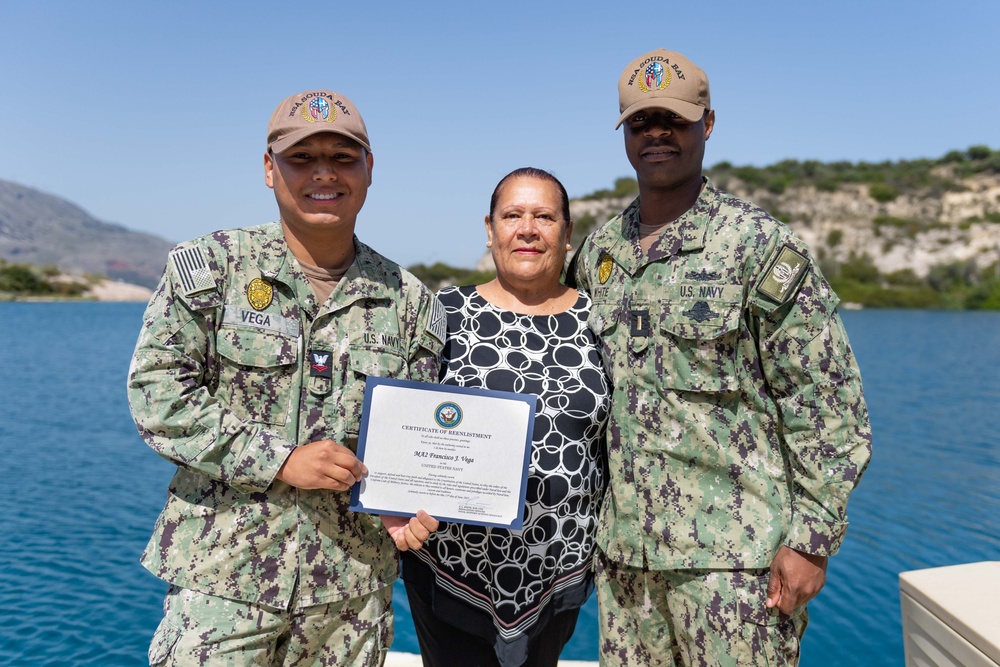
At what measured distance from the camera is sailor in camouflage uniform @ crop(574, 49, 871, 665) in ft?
7.46

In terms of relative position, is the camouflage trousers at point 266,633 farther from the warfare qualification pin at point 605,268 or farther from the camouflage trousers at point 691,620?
the warfare qualification pin at point 605,268

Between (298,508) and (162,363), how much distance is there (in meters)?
0.60

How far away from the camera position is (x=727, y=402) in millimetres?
2441

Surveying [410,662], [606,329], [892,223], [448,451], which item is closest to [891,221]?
[892,223]

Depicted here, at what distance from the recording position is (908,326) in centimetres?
4362

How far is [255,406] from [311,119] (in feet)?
2.97

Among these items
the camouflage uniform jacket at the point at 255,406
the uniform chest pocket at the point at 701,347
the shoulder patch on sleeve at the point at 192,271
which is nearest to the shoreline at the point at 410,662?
the camouflage uniform jacket at the point at 255,406

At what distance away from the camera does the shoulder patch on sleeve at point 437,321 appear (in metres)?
2.43

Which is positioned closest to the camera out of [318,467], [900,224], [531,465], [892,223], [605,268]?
[318,467]

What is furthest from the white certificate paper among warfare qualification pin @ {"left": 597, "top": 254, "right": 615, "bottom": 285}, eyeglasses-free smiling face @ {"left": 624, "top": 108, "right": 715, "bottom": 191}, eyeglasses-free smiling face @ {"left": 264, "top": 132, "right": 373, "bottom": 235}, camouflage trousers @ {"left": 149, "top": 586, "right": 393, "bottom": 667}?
A: eyeglasses-free smiling face @ {"left": 624, "top": 108, "right": 715, "bottom": 191}

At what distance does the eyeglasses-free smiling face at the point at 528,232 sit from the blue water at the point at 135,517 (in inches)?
190

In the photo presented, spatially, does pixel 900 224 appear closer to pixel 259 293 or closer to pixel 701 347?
pixel 701 347

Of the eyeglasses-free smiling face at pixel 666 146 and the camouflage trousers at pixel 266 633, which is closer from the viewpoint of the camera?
the camouflage trousers at pixel 266 633

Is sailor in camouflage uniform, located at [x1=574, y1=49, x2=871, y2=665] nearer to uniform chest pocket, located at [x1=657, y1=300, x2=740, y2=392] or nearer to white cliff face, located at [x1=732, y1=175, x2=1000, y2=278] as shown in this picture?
uniform chest pocket, located at [x1=657, y1=300, x2=740, y2=392]
